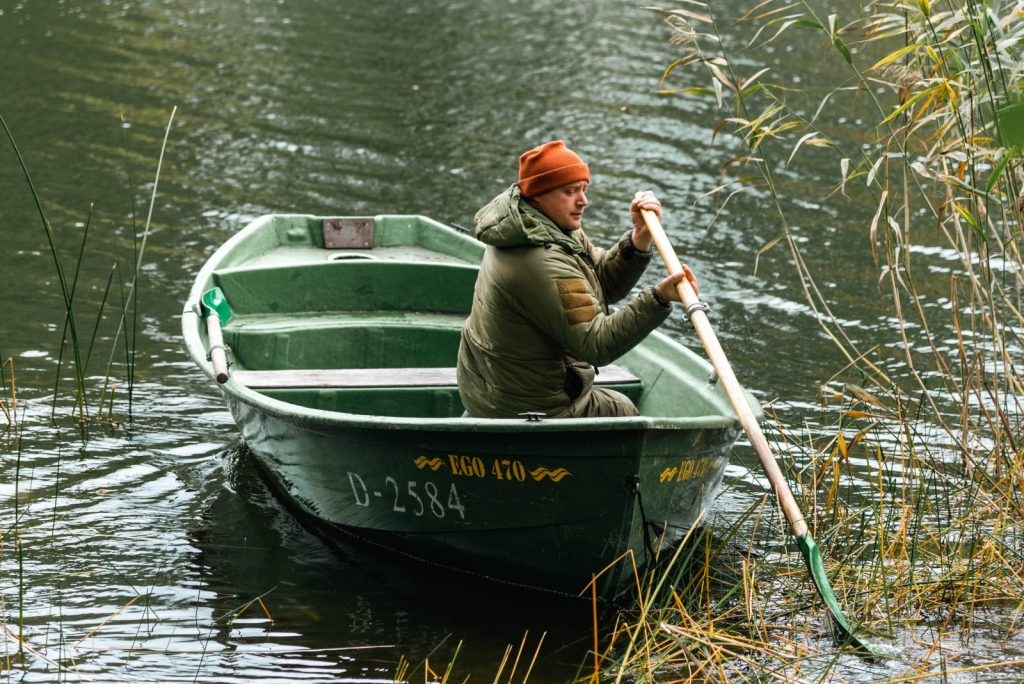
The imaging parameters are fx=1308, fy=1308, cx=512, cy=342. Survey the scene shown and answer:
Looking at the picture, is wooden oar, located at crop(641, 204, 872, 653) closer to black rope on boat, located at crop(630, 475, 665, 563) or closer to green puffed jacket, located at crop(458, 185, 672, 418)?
green puffed jacket, located at crop(458, 185, 672, 418)

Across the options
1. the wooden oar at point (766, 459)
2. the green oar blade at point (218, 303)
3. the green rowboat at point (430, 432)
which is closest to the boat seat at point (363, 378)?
the green rowboat at point (430, 432)

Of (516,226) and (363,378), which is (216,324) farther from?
(516,226)

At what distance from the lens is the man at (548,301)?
14.7ft

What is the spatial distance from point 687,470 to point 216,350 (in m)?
2.13

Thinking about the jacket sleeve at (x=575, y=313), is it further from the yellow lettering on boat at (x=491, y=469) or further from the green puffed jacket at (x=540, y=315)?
the yellow lettering on boat at (x=491, y=469)

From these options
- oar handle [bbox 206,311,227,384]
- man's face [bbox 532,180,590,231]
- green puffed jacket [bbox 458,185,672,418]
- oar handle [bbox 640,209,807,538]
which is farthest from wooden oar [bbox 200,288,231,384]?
oar handle [bbox 640,209,807,538]

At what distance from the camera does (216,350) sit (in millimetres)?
5543

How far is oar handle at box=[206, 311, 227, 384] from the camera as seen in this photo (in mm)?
5402

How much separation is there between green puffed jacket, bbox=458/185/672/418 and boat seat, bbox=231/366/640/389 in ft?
2.72

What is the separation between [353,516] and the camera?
17.6 ft

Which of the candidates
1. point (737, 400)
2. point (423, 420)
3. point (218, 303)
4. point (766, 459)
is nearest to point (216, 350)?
point (218, 303)

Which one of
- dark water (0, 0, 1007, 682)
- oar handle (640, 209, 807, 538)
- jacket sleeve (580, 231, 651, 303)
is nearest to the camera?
oar handle (640, 209, 807, 538)

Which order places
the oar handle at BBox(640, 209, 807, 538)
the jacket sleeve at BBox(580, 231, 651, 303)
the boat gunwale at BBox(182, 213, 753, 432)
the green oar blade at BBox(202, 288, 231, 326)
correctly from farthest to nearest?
the green oar blade at BBox(202, 288, 231, 326)
the jacket sleeve at BBox(580, 231, 651, 303)
the boat gunwale at BBox(182, 213, 753, 432)
the oar handle at BBox(640, 209, 807, 538)

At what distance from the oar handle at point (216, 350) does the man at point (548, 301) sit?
3.54ft
